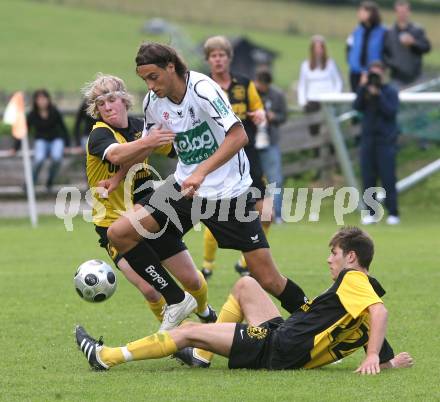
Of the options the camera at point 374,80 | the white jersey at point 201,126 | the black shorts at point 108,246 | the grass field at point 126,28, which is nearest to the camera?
the white jersey at point 201,126

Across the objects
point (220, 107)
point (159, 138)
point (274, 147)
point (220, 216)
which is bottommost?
point (274, 147)

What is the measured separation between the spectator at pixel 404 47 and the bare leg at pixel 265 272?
10.2m

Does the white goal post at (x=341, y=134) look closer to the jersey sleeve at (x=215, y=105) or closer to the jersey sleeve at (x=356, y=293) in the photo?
the jersey sleeve at (x=215, y=105)

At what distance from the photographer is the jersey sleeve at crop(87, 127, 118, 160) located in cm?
773

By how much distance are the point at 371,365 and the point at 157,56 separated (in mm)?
2397

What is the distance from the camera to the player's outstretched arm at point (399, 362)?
6.84 m

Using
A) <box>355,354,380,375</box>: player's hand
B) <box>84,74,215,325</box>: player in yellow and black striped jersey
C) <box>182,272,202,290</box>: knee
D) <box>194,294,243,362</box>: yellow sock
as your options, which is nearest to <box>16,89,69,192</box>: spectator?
<box>84,74,215,325</box>: player in yellow and black striped jersey

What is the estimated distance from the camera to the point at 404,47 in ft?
59.7

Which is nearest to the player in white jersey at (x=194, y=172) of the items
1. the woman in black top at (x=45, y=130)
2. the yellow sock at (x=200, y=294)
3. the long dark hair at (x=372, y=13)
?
the yellow sock at (x=200, y=294)

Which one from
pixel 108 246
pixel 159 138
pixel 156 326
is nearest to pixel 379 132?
pixel 156 326

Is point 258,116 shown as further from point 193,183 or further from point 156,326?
point 193,183

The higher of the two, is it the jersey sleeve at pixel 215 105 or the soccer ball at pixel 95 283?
the jersey sleeve at pixel 215 105

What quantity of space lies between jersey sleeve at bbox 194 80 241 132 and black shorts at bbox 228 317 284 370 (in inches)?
53.5

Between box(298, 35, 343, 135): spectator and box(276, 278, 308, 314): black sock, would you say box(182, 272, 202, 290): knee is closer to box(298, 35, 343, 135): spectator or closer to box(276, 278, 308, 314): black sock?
box(276, 278, 308, 314): black sock
